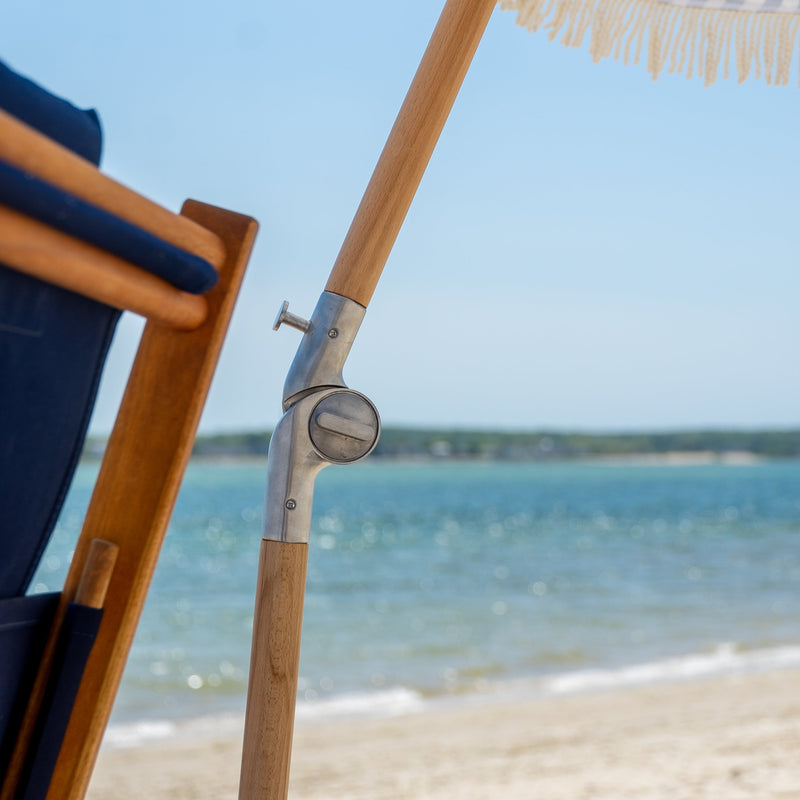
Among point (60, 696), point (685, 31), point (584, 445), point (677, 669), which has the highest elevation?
point (584, 445)

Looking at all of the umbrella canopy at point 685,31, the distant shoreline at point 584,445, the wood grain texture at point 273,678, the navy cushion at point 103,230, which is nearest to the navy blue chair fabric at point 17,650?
the wood grain texture at point 273,678

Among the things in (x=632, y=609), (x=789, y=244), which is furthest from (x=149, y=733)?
(x=789, y=244)

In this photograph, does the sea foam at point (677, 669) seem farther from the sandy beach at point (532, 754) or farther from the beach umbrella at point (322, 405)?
the beach umbrella at point (322, 405)

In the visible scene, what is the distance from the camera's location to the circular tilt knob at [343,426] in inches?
31.4

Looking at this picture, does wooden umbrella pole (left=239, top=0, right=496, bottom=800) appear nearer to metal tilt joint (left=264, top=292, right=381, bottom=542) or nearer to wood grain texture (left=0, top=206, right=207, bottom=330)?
metal tilt joint (left=264, top=292, right=381, bottom=542)

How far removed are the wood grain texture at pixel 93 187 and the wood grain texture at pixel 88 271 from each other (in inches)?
1.3

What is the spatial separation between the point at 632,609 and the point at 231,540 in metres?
12.2

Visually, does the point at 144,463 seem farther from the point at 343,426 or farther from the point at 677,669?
the point at 677,669

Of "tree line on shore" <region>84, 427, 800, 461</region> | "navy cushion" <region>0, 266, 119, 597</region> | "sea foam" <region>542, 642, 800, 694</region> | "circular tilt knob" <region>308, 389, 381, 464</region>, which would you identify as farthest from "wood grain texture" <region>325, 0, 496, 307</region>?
"tree line on shore" <region>84, 427, 800, 461</region>

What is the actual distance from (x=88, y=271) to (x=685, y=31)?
922mm

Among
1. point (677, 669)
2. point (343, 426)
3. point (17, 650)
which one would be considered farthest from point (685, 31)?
point (677, 669)

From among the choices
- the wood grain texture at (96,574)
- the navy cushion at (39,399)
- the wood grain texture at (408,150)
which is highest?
the wood grain texture at (408,150)

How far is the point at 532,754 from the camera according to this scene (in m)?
4.40

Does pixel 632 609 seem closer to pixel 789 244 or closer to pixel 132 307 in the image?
pixel 132 307
